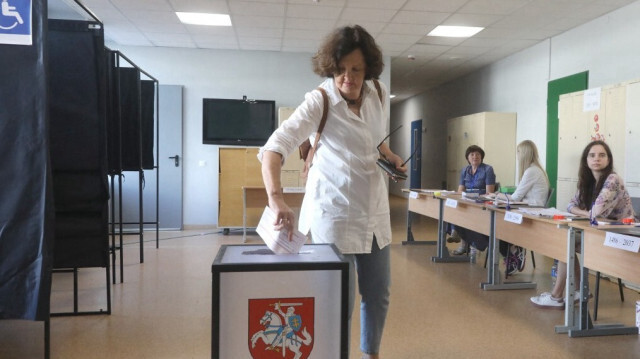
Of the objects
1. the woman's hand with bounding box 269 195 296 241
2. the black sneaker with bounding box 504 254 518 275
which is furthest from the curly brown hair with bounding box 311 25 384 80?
the black sneaker with bounding box 504 254 518 275

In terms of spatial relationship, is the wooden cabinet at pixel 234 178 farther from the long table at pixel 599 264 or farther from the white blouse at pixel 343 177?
the white blouse at pixel 343 177

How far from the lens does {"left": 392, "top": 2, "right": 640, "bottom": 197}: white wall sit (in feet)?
15.1

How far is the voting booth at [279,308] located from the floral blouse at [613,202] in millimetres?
2500

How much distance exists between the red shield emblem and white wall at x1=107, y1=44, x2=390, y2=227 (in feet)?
19.6

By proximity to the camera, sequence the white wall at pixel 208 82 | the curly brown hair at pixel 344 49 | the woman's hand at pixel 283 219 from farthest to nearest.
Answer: the white wall at pixel 208 82
the curly brown hair at pixel 344 49
the woman's hand at pixel 283 219

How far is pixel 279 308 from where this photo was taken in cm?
106

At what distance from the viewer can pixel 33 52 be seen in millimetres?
1892

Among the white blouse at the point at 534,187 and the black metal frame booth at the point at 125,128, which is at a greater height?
the black metal frame booth at the point at 125,128

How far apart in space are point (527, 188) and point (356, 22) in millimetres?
2732

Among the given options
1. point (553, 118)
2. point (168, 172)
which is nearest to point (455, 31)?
point (553, 118)

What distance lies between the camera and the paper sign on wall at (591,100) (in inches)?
173

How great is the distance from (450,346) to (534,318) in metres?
0.85

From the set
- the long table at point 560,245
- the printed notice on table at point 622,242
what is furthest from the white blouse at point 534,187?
the printed notice on table at point 622,242

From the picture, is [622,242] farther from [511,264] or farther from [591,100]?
[591,100]
